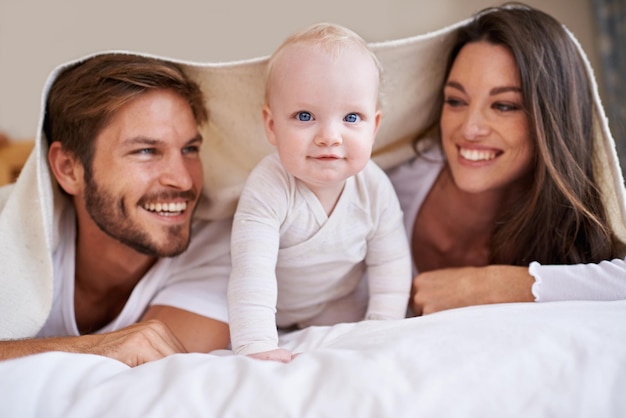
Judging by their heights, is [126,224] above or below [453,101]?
below

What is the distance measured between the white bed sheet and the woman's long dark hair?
452mm

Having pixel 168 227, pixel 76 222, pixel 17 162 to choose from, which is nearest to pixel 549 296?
pixel 168 227

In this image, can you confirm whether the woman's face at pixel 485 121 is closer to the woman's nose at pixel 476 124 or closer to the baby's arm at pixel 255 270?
the woman's nose at pixel 476 124

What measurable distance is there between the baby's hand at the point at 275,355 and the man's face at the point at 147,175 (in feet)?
1.58

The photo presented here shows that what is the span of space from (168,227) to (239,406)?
65 cm

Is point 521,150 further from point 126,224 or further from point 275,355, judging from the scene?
point 126,224

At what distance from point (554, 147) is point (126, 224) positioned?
3.10 ft

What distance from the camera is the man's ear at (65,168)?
1437 millimetres

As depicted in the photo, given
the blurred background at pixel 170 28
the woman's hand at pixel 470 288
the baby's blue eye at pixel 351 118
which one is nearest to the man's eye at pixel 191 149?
the baby's blue eye at pixel 351 118

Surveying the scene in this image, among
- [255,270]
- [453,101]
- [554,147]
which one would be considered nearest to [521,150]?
[554,147]

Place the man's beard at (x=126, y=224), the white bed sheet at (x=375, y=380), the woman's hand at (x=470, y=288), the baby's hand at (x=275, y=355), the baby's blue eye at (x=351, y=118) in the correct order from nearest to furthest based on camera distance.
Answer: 1. the white bed sheet at (x=375, y=380)
2. the baby's hand at (x=275, y=355)
3. the baby's blue eye at (x=351, y=118)
4. the woman's hand at (x=470, y=288)
5. the man's beard at (x=126, y=224)

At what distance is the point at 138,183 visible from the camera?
136 cm

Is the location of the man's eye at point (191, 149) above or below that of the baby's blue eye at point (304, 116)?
below

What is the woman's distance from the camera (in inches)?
53.3
